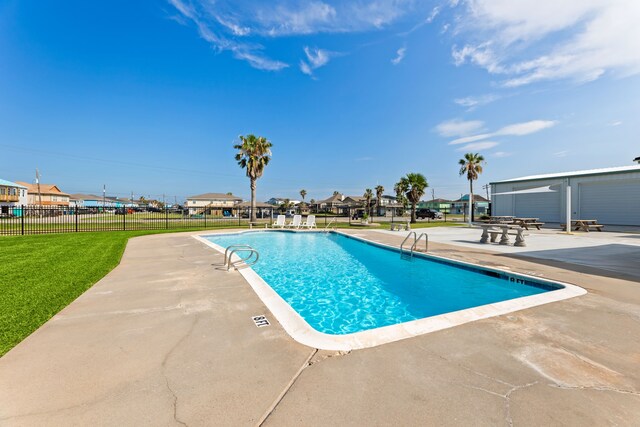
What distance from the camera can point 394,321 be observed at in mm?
5129

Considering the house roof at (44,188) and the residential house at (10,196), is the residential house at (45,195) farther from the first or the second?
the residential house at (10,196)

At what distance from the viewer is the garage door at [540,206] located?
965 inches

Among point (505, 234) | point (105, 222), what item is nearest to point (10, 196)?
point (105, 222)

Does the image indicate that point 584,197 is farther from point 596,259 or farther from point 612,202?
point 596,259

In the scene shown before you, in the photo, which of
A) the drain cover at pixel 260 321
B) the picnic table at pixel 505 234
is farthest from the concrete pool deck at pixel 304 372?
the picnic table at pixel 505 234

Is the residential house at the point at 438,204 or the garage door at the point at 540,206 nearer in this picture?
the garage door at the point at 540,206

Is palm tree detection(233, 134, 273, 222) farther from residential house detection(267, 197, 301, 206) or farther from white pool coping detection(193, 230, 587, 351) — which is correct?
residential house detection(267, 197, 301, 206)

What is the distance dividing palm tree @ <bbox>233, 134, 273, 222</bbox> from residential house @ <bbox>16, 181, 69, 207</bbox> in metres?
55.4

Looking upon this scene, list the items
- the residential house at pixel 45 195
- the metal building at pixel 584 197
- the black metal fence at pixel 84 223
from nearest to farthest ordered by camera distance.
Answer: the black metal fence at pixel 84 223
the metal building at pixel 584 197
the residential house at pixel 45 195

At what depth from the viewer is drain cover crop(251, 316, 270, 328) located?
351cm

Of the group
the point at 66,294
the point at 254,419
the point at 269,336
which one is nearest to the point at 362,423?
the point at 254,419

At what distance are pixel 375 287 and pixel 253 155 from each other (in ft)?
77.7

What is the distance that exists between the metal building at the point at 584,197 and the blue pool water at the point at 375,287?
13361mm

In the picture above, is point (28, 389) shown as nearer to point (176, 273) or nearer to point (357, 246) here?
point (176, 273)
